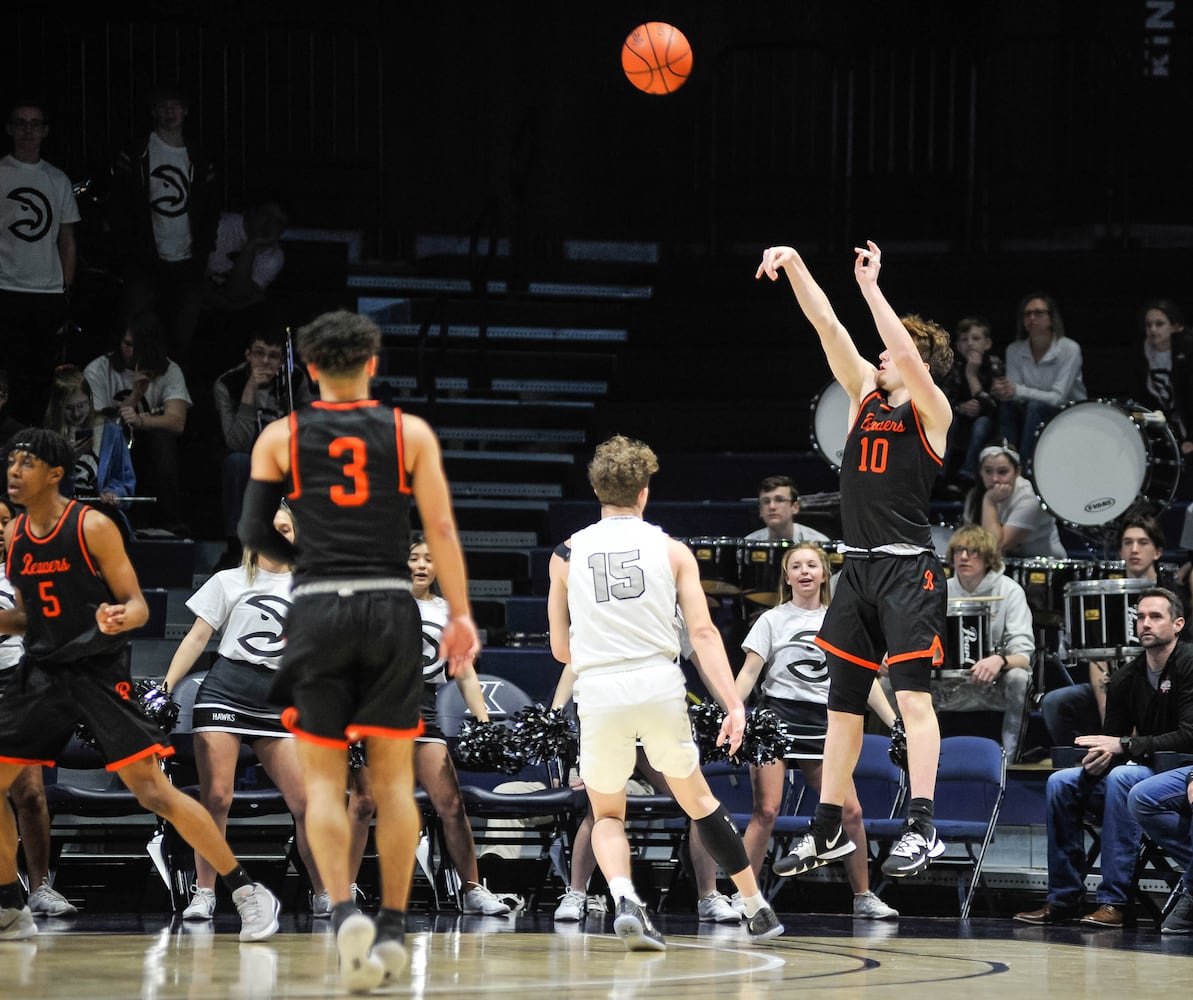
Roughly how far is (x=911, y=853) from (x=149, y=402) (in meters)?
7.19

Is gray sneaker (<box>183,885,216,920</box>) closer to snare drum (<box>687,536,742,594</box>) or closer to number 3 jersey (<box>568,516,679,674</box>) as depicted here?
number 3 jersey (<box>568,516,679,674</box>)

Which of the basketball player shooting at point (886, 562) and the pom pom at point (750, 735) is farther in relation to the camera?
the pom pom at point (750, 735)

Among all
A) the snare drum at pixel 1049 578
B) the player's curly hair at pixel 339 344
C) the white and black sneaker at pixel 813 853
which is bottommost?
the white and black sneaker at pixel 813 853

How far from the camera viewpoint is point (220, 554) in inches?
497

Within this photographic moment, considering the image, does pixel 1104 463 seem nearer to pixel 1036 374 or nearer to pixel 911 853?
pixel 1036 374

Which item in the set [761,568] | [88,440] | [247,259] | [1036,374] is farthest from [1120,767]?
[247,259]

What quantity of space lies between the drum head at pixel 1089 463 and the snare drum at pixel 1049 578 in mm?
632

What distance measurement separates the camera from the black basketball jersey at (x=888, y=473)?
689cm

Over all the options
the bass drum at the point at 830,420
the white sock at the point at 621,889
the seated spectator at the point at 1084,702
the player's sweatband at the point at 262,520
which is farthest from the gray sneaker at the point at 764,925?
the bass drum at the point at 830,420

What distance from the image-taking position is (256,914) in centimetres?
705

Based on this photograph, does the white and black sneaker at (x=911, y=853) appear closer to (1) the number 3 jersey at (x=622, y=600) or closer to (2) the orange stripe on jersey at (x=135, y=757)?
(1) the number 3 jersey at (x=622, y=600)

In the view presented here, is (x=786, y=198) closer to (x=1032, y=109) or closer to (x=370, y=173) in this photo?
(x=1032, y=109)

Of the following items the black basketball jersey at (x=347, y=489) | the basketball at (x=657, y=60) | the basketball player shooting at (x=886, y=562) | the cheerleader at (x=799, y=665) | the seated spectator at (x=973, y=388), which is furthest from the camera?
the basketball at (x=657, y=60)

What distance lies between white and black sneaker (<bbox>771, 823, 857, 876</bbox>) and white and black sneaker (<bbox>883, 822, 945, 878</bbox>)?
246 mm
